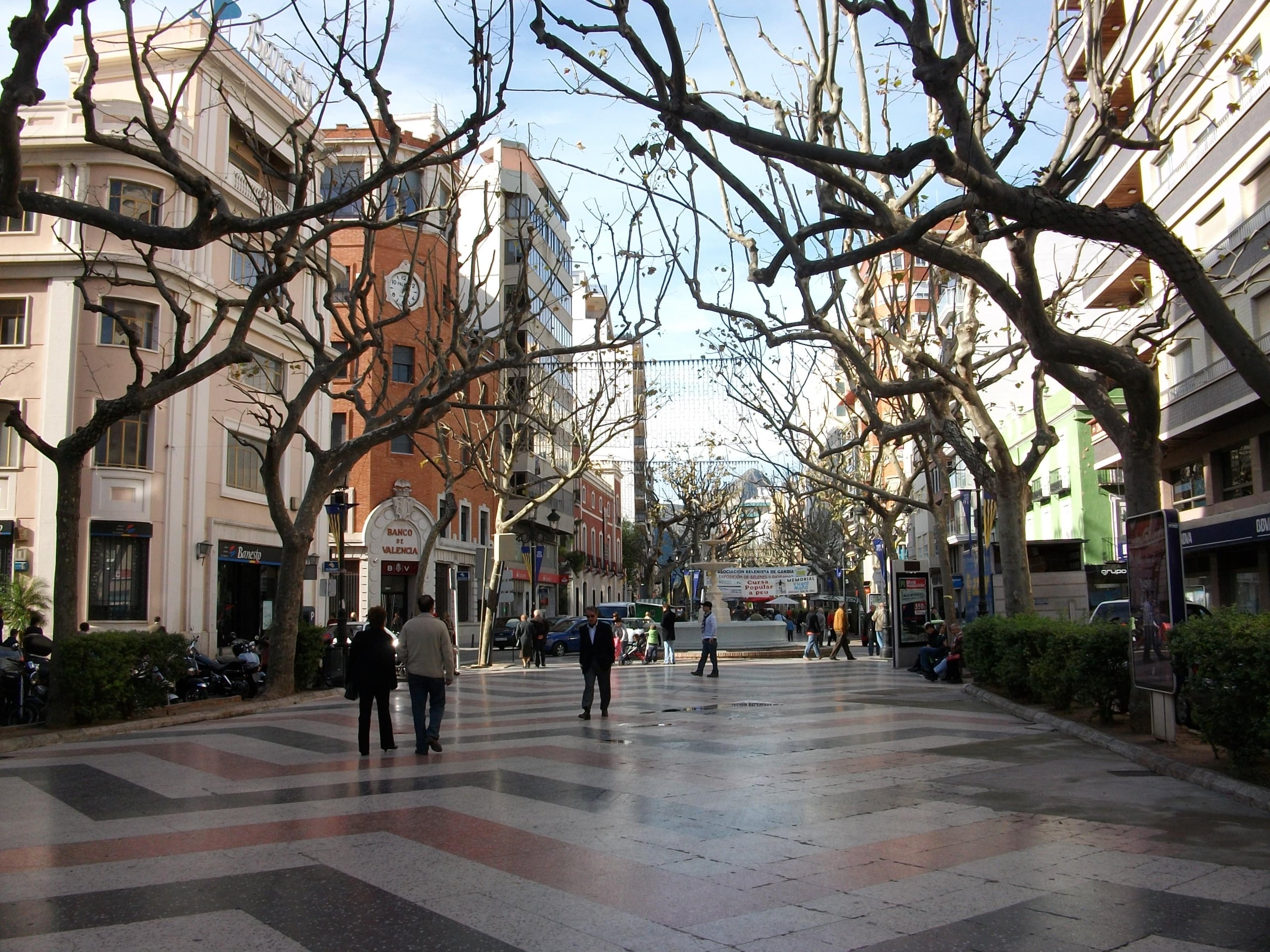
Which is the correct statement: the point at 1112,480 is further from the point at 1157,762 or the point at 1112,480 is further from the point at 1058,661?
the point at 1157,762

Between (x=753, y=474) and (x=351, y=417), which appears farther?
(x=753, y=474)

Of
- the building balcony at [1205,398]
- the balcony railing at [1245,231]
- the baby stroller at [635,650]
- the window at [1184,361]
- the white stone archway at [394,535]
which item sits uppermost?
the balcony railing at [1245,231]

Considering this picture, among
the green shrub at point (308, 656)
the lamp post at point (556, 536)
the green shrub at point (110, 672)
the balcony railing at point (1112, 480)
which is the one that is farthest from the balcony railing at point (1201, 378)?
the lamp post at point (556, 536)

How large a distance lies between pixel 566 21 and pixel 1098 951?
8.13m

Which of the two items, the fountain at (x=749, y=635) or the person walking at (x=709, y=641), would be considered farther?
the fountain at (x=749, y=635)

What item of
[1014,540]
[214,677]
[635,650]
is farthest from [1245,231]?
[214,677]

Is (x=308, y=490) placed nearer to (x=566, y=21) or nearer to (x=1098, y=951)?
(x=566, y=21)

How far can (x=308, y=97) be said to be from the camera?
30641mm

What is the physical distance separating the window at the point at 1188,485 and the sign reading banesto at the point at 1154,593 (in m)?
18.7

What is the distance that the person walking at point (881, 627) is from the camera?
114 ft

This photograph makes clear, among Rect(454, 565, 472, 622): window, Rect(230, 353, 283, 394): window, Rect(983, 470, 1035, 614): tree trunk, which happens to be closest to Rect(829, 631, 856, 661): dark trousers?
Rect(983, 470, 1035, 614): tree trunk

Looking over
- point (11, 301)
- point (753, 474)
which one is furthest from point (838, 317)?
point (753, 474)

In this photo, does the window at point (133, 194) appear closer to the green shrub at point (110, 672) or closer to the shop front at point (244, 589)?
the shop front at point (244, 589)

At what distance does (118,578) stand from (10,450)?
3900mm
